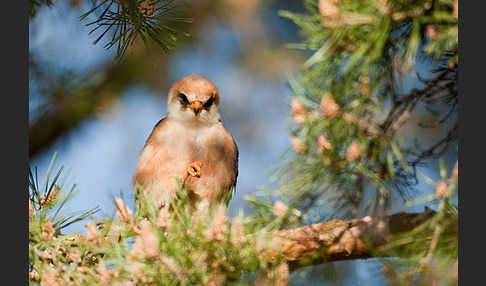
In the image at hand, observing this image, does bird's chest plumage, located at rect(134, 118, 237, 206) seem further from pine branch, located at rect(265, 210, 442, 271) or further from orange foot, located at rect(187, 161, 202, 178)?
pine branch, located at rect(265, 210, 442, 271)

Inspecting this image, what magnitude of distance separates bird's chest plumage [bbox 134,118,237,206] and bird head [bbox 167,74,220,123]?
6 cm

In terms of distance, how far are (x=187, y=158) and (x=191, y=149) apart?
0.06 metres

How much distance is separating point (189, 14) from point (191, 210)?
11.1ft

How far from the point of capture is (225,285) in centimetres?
134

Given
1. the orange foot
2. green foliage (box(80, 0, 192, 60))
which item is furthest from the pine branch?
the orange foot

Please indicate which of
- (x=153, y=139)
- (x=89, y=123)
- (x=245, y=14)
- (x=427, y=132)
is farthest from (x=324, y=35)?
(x=245, y=14)

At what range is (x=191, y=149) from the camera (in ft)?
9.00

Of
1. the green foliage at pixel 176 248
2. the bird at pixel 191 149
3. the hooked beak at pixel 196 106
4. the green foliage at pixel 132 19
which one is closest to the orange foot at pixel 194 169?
the bird at pixel 191 149

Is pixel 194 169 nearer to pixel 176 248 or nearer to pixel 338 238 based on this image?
pixel 338 238

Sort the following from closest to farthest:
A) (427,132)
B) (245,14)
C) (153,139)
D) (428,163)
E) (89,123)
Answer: (428,163) < (153,139) < (89,123) < (427,132) < (245,14)

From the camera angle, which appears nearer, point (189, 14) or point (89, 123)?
point (89, 123)

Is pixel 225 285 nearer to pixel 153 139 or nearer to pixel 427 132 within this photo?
pixel 153 139

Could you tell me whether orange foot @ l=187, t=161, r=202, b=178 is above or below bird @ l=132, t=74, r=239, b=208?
below

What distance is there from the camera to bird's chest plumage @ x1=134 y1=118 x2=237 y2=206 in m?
2.67
